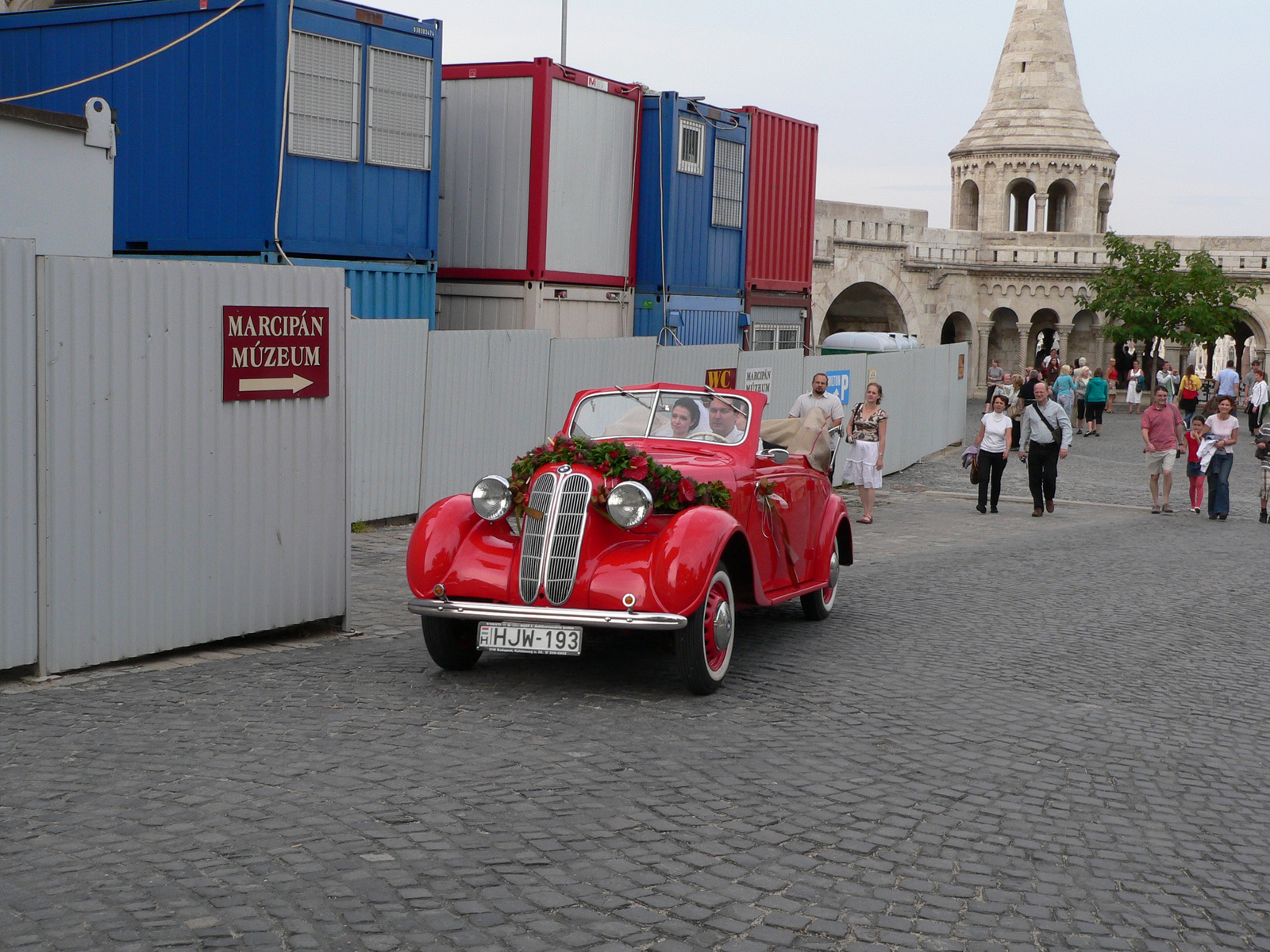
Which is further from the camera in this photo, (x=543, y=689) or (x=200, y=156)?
(x=200, y=156)

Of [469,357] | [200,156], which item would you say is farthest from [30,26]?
[469,357]

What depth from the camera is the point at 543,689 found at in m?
7.24

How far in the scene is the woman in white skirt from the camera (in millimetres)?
15383

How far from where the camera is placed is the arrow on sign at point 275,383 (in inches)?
313

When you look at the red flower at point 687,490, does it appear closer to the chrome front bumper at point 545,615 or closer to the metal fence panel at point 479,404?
the chrome front bumper at point 545,615

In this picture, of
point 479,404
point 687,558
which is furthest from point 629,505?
point 479,404

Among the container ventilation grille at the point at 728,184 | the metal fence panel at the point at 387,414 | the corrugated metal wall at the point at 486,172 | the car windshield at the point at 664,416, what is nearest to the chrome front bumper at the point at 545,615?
the car windshield at the point at 664,416

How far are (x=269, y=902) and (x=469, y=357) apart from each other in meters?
10.2

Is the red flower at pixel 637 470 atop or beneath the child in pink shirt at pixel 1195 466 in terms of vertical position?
atop

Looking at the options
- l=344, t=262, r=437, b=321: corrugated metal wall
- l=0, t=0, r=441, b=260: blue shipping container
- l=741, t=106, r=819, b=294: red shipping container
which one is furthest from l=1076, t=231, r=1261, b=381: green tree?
l=0, t=0, r=441, b=260: blue shipping container

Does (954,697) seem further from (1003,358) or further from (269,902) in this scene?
(1003,358)

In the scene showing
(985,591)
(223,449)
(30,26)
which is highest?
(30,26)

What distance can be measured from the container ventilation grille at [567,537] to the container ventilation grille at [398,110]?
8579 mm

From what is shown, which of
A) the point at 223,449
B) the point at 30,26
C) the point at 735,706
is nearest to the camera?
the point at 735,706
